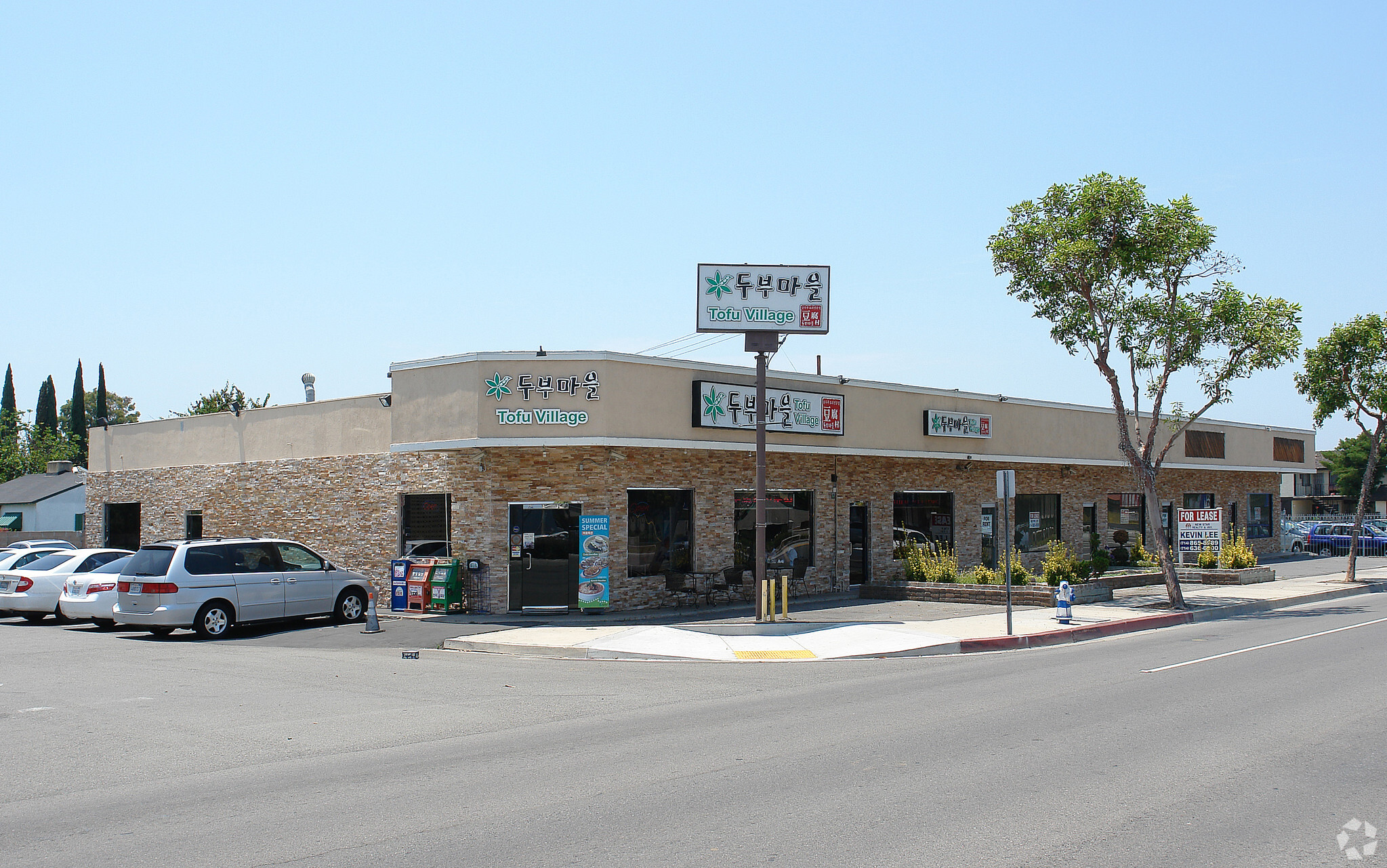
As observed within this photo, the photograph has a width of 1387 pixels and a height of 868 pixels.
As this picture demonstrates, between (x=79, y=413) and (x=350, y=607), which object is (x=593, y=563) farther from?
(x=79, y=413)

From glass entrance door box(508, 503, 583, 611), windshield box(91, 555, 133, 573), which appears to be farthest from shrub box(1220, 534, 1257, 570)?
windshield box(91, 555, 133, 573)

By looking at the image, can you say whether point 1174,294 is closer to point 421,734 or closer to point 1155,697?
point 1155,697

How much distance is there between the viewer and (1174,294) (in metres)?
23.0

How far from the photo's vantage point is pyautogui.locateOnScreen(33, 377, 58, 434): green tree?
8100 centimetres

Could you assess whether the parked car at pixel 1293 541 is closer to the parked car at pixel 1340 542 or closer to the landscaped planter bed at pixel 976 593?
the parked car at pixel 1340 542

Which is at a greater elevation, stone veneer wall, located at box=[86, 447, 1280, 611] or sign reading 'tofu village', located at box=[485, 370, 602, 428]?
sign reading 'tofu village', located at box=[485, 370, 602, 428]

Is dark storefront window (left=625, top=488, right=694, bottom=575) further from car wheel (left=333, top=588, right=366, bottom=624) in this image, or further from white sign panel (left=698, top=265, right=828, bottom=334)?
car wheel (left=333, top=588, right=366, bottom=624)

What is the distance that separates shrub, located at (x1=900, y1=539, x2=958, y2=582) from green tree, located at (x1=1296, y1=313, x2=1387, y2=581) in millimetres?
14218

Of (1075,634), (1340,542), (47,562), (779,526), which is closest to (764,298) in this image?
(779,526)

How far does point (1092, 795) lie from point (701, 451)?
620 inches

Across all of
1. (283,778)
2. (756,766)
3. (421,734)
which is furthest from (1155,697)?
(283,778)

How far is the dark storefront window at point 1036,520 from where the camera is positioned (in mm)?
30891

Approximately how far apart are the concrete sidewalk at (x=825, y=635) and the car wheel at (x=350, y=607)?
3.68m

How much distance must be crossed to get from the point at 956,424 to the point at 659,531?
9634mm
